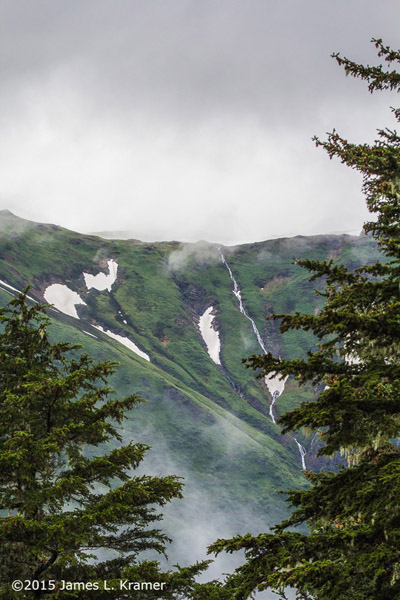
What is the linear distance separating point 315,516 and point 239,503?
146 meters

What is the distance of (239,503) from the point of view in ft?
472

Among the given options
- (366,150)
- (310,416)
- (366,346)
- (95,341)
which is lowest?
(310,416)

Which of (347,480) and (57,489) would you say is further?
(57,489)

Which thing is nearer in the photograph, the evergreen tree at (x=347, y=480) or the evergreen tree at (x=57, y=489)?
the evergreen tree at (x=347, y=480)

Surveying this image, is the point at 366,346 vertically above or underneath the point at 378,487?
above

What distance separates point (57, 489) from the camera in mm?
13055

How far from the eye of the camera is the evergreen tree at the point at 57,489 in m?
12.5

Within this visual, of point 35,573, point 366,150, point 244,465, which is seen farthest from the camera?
point 244,465

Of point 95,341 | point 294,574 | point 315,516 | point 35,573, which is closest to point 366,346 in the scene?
point 315,516

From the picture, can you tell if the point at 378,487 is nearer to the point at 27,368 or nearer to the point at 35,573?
the point at 35,573

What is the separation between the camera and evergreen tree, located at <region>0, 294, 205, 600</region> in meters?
12.5

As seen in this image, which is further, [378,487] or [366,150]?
[366,150]

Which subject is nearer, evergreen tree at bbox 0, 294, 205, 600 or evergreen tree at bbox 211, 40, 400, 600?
evergreen tree at bbox 211, 40, 400, 600

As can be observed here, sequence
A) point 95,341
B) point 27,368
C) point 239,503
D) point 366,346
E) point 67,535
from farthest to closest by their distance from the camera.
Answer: point 95,341 → point 239,503 → point 27,368 → point 67,535 → point 366,346
